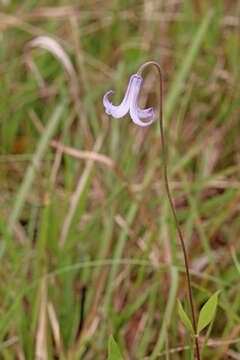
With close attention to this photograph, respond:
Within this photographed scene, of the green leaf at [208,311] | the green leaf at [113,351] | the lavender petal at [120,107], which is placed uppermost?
the lavender petal at [120,107]

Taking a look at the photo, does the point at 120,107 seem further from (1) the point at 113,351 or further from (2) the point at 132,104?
(1) the point at 113,351

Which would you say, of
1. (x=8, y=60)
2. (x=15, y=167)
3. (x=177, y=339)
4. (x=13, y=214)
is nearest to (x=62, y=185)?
(x=15, y=167)

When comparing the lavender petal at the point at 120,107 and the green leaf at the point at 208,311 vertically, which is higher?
the lavender petal at the point at 120,107

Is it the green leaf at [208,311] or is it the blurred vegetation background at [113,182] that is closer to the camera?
the green leaf at [208,311]

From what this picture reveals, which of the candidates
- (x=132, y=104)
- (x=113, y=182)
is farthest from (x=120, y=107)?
(x=113, y=182)

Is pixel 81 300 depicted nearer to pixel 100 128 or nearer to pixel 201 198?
pixel 201 198

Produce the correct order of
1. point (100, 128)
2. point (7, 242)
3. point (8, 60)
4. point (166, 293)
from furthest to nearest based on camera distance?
point (8, 60)
point (100, 128)
point (166, 293)
point (7, 242)

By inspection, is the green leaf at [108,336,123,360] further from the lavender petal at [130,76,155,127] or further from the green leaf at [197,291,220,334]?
the lavender petal at [130,76,155,127]

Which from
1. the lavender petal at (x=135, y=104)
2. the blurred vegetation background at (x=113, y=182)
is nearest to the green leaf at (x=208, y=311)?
Answer: the blurred vegetation background at (x=113, y=182)

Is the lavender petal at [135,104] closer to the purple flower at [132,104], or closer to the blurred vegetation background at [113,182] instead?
the purple flower at [132,104]

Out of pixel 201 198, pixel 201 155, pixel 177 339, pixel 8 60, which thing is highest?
pixel 8 60
